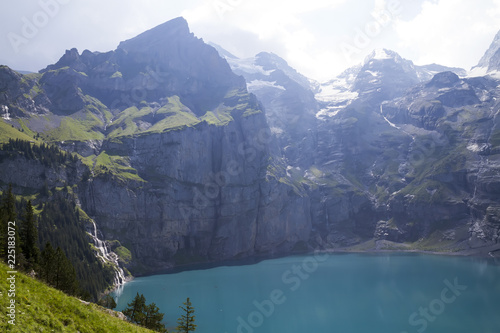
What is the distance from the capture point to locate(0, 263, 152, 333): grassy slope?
62.1 feet

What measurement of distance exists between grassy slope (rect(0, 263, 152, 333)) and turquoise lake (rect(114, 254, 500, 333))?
5609 cm

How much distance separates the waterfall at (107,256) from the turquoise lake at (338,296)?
5692 mm

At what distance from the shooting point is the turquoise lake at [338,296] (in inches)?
3093

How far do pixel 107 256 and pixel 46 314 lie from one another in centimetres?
14256

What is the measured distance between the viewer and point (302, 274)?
472ft

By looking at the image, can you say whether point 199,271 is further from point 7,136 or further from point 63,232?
point 7,136

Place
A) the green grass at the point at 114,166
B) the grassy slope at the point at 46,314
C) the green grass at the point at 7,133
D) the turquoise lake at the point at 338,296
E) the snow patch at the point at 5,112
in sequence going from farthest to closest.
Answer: the snow patch at the point at 5,112 < the green grass at the point at 114,166 < the green grass at the point at 7,133 < the turquoise lake at the point at 338,296 < the grassy slope at the point at 46,314

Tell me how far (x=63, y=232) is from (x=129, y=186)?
182 ft

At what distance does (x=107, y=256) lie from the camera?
15112 cm

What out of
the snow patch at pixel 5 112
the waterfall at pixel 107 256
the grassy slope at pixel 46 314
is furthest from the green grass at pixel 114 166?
the grassy slope at pixel 46 314

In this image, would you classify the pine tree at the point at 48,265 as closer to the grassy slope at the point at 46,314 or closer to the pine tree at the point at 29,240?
the pine tree at the point at 29,240

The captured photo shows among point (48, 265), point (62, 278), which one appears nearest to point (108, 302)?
point (62, 278)

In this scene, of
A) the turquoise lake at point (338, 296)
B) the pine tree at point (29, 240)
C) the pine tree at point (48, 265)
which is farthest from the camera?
the turquoise lake at point (338, 296)

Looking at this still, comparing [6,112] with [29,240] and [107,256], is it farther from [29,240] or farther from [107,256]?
[29,240]
